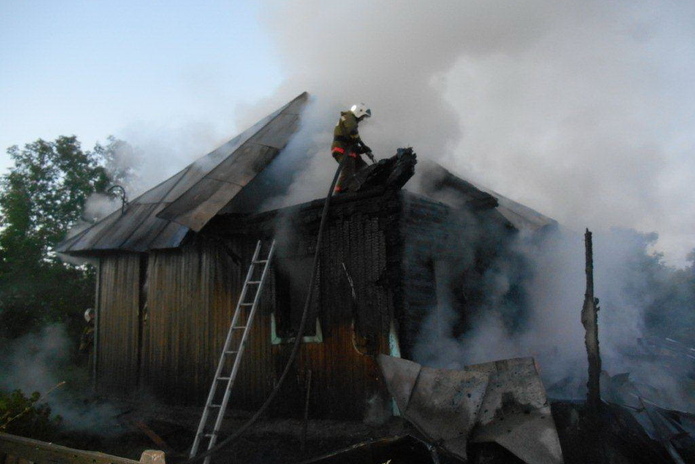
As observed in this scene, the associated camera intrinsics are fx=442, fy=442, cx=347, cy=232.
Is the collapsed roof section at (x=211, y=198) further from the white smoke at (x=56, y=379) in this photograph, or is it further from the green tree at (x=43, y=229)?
the green tree at (x=43, y=229)

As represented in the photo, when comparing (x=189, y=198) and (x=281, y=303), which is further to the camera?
(x=281, y=303)

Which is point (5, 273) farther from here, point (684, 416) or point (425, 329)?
point (684, 416)

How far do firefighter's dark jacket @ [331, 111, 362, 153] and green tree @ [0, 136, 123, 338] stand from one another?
1710cm

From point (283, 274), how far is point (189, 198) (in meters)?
2.06

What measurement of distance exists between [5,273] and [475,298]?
68.4 ft

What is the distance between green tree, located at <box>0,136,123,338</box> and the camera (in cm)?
1909

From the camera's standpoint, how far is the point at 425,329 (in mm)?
6812

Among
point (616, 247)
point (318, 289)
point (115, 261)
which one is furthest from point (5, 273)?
point (616, 247)

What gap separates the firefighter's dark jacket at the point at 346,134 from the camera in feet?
25.5

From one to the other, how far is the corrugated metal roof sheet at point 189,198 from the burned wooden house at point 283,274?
37 millimetres

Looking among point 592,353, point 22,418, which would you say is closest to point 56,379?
point 22,418

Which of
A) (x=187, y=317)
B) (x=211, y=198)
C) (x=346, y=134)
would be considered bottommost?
(x=187, y=317)

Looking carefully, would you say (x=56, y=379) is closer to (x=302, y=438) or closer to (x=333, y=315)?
(x=302, y=438)

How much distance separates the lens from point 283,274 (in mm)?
7820
